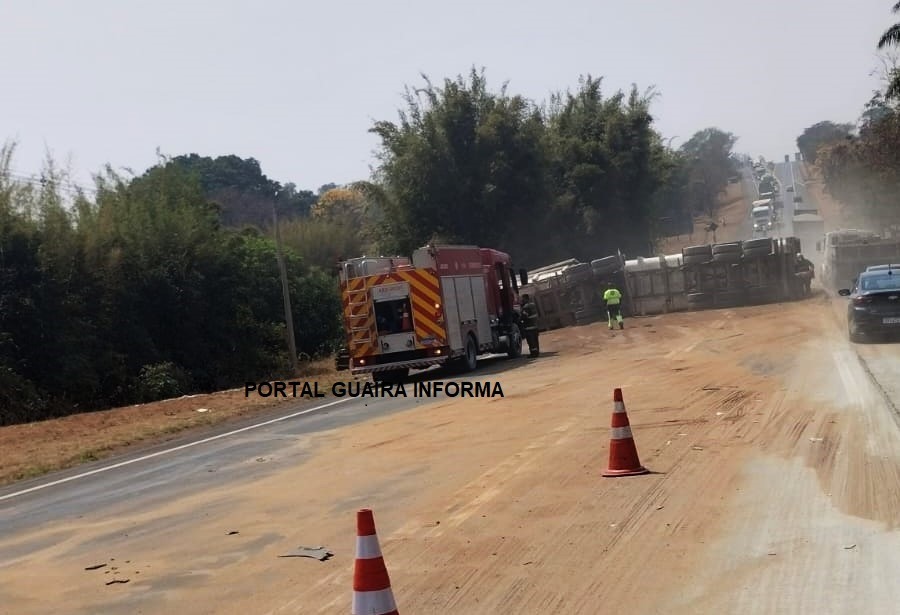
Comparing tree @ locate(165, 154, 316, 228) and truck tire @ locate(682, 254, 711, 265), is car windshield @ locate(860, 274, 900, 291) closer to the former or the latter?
truck tire @ locate(682, 254, 711, 265)

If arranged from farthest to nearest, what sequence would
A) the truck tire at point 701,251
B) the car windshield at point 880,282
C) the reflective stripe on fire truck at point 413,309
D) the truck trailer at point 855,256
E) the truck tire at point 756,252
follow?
the truck trailer at point 855,256, the truck tire at point 701,251, the truck tire at point 756,252, the reflective stripe on fire truck at point 413,309, the car windshield at point 880,282

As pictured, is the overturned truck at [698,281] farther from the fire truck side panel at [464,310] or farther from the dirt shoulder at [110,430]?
the dirt shoulder at [110,430]

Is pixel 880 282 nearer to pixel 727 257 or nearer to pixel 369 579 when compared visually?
pixel 727 257

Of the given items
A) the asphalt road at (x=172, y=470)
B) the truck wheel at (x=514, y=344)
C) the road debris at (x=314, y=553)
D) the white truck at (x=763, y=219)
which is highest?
the white truck at (x=763, y=219)

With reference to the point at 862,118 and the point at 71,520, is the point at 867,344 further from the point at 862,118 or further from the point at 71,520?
the point at 862,118

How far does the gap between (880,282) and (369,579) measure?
20.0 meters

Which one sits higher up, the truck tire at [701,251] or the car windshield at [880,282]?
the truck tire at [701,251]

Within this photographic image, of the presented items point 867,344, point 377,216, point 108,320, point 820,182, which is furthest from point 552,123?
point 820,182

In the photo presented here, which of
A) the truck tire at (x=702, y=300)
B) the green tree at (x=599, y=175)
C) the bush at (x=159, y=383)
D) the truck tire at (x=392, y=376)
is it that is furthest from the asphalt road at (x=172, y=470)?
the green tree at (x=599, y=175)

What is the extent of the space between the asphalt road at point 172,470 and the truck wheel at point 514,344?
958cm

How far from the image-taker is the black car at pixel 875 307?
21.8 metres

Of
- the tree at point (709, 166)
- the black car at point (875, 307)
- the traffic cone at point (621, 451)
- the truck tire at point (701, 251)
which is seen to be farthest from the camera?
the tree at point (709, 166)

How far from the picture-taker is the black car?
2180 centimetres

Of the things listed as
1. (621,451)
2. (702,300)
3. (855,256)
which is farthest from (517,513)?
(855,256)
